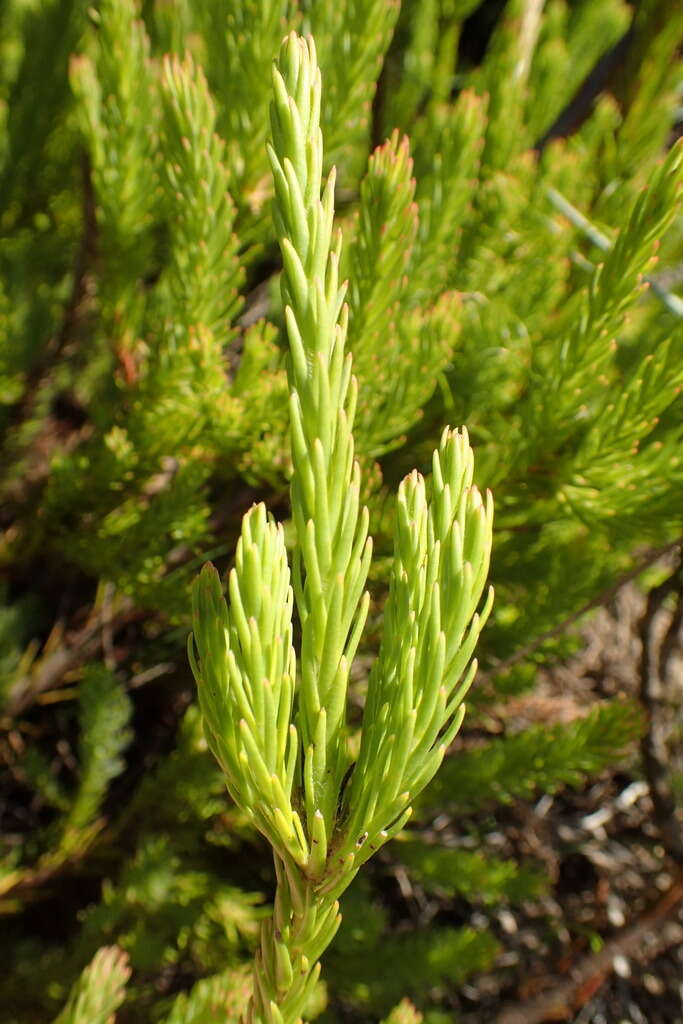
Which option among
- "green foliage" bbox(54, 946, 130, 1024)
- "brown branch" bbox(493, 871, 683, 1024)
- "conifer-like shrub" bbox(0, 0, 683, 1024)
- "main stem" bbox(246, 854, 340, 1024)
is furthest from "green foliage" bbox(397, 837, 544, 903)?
"main stem" bbox(246, 854, 340, 1024)

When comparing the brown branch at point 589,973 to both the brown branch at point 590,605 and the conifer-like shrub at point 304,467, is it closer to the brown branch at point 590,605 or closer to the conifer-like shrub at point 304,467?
the conifer-like shrub at point 304,467

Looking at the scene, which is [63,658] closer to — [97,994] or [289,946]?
[97,994]

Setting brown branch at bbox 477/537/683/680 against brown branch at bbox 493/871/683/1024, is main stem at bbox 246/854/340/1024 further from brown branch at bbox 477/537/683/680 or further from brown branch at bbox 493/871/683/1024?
brown branch at bbox 493/871/683/1024

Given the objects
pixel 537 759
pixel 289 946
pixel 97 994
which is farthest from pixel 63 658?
pixel 289 946

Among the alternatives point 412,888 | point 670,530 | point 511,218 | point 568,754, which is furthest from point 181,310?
point 412,888

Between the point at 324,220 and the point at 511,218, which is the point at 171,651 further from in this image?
the point at 324,220

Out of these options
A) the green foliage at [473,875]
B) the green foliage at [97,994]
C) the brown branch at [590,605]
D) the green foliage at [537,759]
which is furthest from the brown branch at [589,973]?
the green foliage at [97,994]
